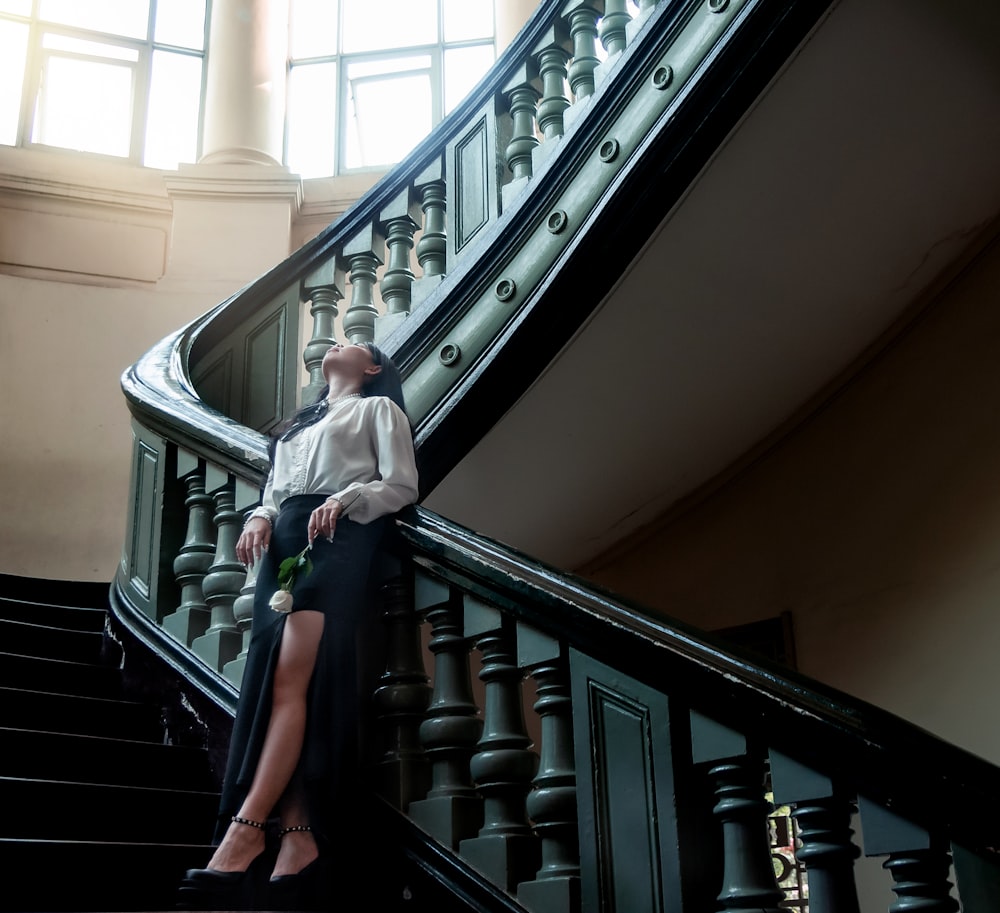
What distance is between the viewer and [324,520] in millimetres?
2699

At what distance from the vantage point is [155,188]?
7.49 meters

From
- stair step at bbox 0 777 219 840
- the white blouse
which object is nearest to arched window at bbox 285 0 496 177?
the white blouse

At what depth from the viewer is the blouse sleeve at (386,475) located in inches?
108

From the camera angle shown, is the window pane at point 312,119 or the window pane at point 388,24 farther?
the window pane at point 388,24

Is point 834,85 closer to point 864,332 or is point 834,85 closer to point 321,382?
point 864,332

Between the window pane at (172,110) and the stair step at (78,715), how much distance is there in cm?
515

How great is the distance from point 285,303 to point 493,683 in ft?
8.54

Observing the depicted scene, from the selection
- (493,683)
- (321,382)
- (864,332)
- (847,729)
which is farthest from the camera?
(864,332)

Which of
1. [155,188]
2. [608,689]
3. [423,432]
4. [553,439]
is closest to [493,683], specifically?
[608,689]

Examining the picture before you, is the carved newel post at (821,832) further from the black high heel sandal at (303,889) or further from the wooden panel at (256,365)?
the wooden panel at (256,365)

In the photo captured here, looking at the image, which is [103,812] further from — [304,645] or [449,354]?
[449,354]

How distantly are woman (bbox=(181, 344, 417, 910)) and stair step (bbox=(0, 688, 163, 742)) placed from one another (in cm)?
97

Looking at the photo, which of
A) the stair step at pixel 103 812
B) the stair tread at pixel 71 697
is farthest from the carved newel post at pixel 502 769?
the stair tread at pixel 71 697

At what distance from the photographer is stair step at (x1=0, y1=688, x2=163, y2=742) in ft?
11.1
